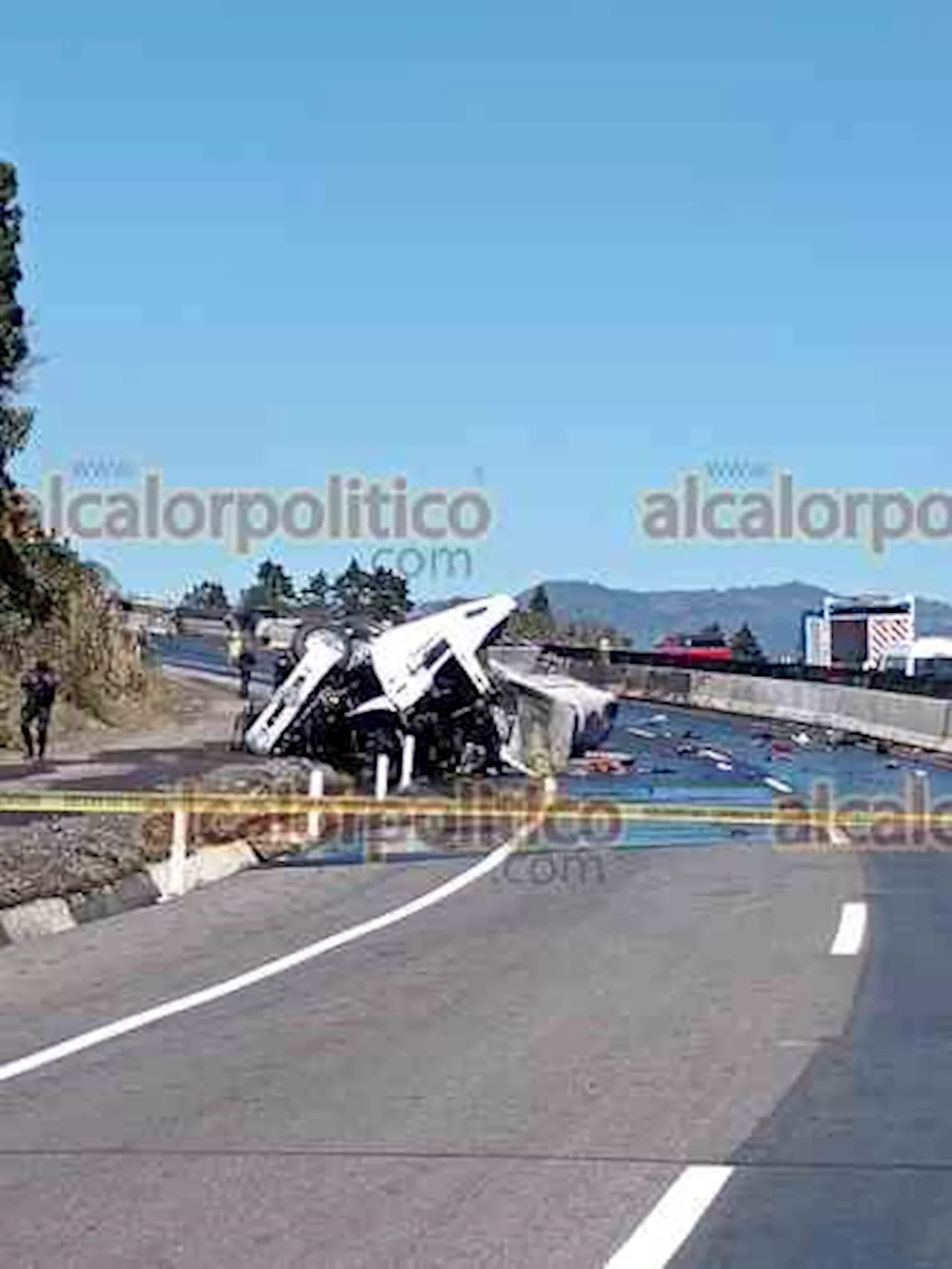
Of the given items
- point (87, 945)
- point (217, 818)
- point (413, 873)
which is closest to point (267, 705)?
point (217, 818)

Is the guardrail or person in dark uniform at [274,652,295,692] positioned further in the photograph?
the guardrail

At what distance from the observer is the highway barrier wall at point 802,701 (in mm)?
47031

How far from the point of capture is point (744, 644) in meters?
108

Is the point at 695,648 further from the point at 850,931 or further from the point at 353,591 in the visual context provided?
the point at 850,931

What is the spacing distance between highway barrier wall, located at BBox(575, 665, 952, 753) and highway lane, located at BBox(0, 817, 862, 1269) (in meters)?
30.0

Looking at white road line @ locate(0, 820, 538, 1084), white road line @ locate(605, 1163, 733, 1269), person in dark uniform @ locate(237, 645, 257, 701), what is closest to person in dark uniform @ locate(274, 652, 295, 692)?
person in dark uniform @ locate(237, 645, 257, 701)

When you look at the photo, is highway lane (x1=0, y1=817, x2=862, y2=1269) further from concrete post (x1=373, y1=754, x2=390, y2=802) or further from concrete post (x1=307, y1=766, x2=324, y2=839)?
concrete post (x1=373, y1=754, x2=390, y2=802)

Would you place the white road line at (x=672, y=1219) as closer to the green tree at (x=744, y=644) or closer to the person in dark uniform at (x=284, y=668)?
the person in dark uniform at (x=284, y=668)

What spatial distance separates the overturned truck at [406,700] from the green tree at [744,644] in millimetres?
57262

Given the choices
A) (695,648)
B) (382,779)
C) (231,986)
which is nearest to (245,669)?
(382,779)

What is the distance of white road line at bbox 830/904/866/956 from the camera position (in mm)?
14867

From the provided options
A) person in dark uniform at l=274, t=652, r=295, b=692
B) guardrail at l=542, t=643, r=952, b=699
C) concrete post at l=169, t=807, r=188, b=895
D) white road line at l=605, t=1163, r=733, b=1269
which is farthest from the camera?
guardrail at l=542, t=643, r=952, b=699

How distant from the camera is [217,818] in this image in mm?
23141

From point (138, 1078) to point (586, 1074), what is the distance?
2014 mm
